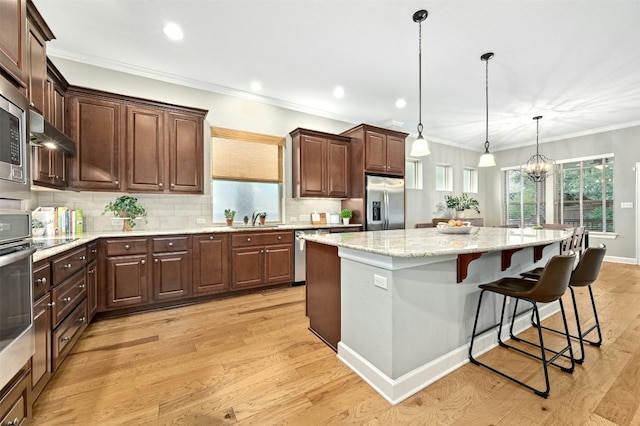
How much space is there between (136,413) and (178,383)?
0.98ft

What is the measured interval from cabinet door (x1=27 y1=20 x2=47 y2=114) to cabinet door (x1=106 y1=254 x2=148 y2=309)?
159 cm

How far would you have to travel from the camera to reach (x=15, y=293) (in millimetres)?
1197

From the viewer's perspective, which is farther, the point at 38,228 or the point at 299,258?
the point at 299,258

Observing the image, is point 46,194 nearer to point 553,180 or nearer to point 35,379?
point 35,379

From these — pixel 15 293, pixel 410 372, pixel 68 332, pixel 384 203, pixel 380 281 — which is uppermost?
pixel 384 203

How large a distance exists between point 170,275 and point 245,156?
2053mm

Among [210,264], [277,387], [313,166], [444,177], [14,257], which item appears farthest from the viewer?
[444,177]

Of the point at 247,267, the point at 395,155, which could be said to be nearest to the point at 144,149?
the point at 247,267

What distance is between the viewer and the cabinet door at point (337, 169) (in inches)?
187

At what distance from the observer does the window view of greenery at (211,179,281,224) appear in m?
4.21

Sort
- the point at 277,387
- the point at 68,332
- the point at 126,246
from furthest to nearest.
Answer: the point at 126,246, the point at 68,332, the point at 277,387

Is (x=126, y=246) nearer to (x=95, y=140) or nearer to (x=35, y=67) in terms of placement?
(x=95, y=140)

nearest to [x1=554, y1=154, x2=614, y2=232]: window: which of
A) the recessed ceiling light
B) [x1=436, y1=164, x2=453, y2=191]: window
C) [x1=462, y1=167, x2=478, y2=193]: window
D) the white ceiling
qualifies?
the white ceiling

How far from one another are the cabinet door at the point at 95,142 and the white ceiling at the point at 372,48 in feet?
2.44
